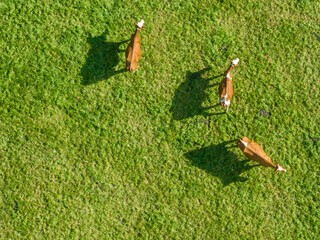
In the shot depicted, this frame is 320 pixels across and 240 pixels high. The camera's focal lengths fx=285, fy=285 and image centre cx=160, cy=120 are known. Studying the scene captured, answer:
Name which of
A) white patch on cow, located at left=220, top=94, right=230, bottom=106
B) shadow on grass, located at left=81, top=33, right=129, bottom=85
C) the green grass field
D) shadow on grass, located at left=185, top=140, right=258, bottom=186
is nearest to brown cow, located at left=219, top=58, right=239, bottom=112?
white patch on cow, located at left=220, top=94, right=230, bottom=106

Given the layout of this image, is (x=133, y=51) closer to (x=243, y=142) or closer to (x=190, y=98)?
(x=190, y=98)

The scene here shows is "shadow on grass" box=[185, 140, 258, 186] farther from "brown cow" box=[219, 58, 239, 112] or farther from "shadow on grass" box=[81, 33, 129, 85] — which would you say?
"shadow on grass" box=[81, 33, 129, 85]

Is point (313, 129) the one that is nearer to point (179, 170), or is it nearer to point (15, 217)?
point (179, 170)

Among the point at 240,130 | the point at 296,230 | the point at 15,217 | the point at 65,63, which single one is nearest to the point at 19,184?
the point at 15,217

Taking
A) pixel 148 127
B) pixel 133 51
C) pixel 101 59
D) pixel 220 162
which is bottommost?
pixel 220 162

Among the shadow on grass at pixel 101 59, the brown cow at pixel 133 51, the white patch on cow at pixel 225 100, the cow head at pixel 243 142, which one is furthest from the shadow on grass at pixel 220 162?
the shadow on grass at pixel 101 59

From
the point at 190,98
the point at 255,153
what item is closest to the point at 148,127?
the point at 190,98
